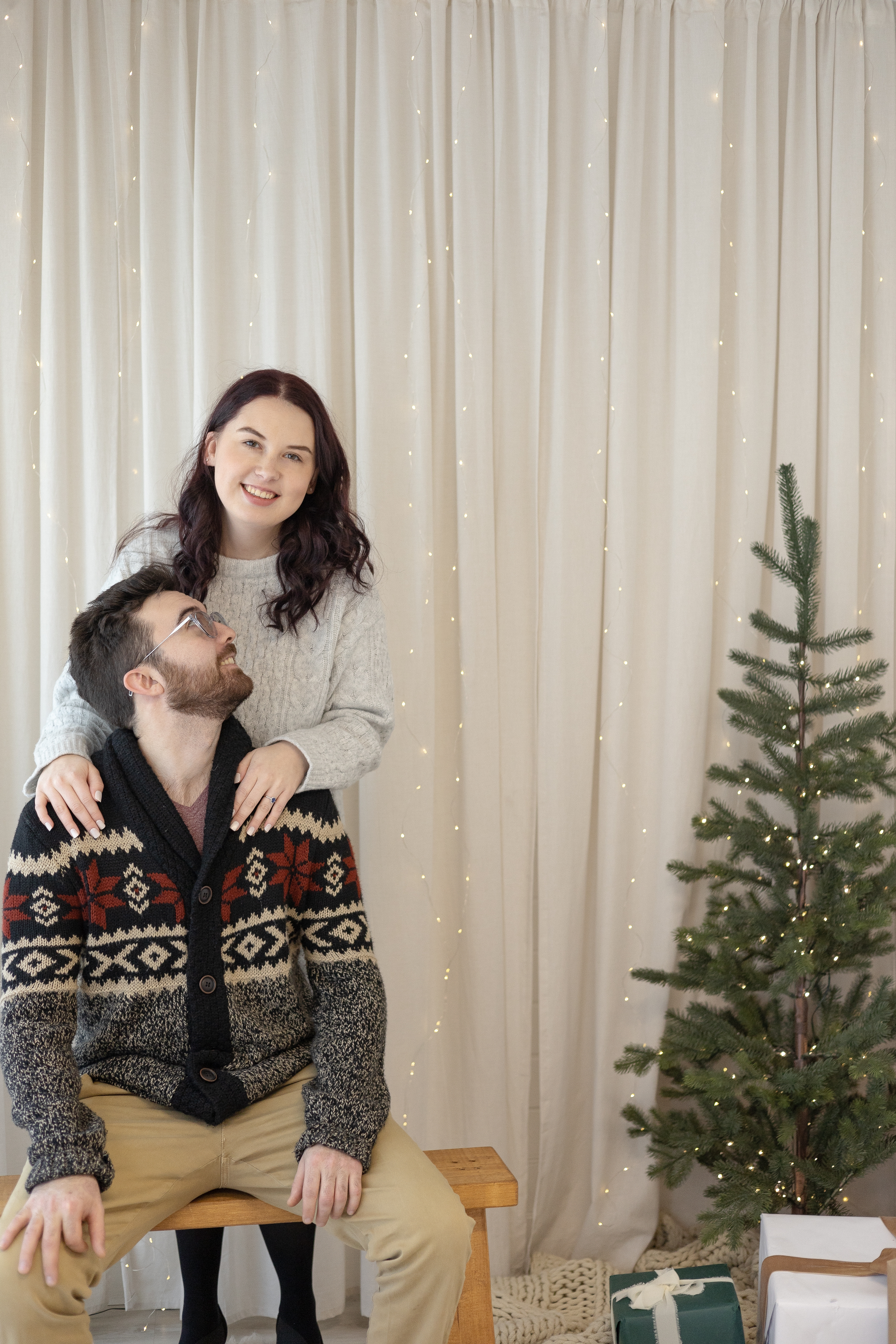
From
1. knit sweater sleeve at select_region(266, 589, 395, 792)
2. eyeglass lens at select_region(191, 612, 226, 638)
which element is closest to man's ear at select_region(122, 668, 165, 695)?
eyeglass lens at select_region(191, 612, 226, 638)

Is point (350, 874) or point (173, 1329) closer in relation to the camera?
point (350, 874)

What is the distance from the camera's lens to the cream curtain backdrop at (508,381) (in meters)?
2.26

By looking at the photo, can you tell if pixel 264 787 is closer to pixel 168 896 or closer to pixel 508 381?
pixel 168 896

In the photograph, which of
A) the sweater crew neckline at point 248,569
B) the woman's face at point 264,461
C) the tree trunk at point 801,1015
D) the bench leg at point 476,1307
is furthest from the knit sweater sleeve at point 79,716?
the tree trunk at point 801,1015

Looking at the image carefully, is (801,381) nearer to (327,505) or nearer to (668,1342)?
(327,505)

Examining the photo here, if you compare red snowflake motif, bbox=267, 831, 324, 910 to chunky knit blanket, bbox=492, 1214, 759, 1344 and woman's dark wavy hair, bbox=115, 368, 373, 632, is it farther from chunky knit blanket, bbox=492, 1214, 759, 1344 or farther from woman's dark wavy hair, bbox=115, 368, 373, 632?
chunky knit blanket, bbox=492, 1214, 759, 1344

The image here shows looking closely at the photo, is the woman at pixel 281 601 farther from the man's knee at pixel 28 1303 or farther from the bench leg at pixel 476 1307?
the man's knee at pixel 28 1303

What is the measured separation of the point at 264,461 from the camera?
187 centimetres

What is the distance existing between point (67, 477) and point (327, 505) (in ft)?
2.14

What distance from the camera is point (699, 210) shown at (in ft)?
7.84

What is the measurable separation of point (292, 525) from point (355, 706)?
38 centimetres

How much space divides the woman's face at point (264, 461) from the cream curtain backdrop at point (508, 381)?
422mm

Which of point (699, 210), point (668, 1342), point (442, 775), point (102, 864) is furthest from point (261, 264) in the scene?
point (668, 1342)

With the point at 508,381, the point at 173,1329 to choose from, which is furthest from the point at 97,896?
the point at 508,381
